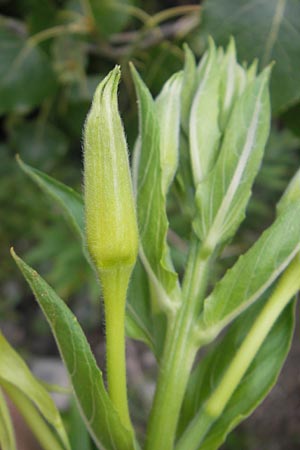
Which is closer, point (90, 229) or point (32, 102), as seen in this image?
point (90, 229)

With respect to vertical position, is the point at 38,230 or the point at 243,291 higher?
the point at 243,291

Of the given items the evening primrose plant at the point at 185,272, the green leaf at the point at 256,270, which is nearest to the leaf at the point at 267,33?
the evening primrose plant at the point at 185,272

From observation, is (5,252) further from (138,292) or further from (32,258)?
(138,292)

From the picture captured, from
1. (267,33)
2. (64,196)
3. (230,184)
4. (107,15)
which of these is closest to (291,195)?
(230,184)

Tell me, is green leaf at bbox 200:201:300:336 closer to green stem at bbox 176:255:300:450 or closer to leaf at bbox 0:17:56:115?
green stem at bbox 176:255:300:450

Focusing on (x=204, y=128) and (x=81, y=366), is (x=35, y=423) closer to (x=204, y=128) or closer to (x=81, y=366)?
(x=81, y=366)

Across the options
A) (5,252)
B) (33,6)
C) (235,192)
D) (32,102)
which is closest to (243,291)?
(235,192)

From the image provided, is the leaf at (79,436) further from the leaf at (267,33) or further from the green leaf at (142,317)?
the leaf at (267,33)
